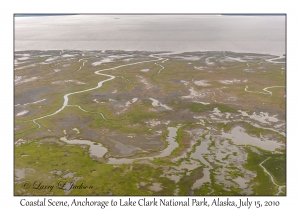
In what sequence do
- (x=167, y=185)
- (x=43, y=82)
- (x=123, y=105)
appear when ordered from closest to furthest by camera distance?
(x=167, y=185) < (x=123, y=105) < (x=43, y=82)

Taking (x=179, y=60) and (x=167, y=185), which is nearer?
(x=167, y=185)

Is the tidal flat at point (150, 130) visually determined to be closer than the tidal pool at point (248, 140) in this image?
Yes

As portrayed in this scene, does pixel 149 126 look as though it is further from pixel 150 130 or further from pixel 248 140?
pixel 248 140

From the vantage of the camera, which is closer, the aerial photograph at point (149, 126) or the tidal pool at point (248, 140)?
the aerial photograph at point (149, 126)

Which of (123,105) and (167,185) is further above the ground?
(123,105)

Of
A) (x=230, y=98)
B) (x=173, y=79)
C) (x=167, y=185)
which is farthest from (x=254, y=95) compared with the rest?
(x=167, y=185)

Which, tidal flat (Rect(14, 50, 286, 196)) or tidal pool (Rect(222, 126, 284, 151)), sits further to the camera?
tidal pool (Rect(222, 126, 284, 151))

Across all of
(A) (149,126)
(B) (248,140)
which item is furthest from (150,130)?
(B) (248,140)
